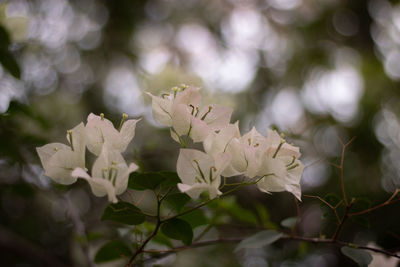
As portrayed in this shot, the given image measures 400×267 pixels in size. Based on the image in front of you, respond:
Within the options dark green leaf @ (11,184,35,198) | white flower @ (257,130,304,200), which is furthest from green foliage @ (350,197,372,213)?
dark green leaf @ (11,184,35,198)

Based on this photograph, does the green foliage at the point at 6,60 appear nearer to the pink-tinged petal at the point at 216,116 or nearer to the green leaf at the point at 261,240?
the pink-tinged petal at the point at 216,116

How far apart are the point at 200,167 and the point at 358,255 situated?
37 centimetres

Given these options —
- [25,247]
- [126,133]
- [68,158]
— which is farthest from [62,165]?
[25,247]

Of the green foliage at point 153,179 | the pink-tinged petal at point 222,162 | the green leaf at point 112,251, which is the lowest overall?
the green leaf at point 112,251

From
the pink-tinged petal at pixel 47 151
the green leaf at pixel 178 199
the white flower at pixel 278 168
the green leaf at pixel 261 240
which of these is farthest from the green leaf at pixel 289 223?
the pink-tinged petal at pixel 47 151

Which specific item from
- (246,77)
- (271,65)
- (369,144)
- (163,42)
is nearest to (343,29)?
(271,65)

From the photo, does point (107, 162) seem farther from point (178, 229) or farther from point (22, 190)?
point (22, 190)

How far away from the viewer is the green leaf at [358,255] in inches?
26.9

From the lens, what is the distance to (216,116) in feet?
2.48

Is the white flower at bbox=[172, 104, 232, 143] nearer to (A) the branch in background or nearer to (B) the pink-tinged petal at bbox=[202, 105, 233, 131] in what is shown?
(B) the pink-tinged petal at bbox=[202, 105, 233, 131]

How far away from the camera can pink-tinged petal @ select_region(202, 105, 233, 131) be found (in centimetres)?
75

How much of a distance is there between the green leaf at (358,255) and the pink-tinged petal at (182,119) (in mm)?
413

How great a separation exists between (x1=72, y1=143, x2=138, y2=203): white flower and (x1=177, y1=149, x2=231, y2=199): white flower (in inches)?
3.9

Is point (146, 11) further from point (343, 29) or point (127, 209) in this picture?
point (127, 209)
